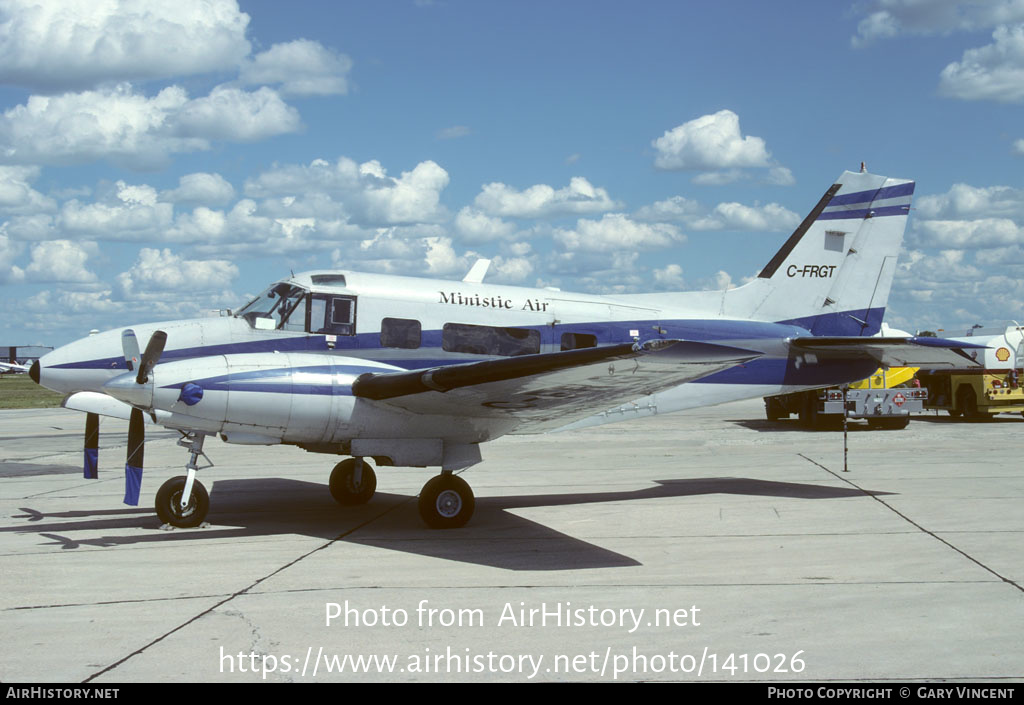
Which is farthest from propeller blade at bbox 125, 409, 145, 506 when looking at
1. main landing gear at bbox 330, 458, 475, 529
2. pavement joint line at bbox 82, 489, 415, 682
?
main landing gear at bbox 330, 458, 475, 529

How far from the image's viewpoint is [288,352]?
488 inches

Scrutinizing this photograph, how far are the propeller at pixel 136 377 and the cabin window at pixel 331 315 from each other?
201 cm

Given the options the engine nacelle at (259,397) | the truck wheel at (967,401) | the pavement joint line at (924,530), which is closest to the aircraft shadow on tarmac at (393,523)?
the pavement joint line at (924,530)

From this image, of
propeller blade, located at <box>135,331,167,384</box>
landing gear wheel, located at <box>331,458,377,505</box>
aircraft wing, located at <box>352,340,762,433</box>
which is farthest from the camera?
landing gear wheel, located at <box>331,458,377,505</box>

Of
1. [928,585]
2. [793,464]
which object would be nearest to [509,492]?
[793,464]

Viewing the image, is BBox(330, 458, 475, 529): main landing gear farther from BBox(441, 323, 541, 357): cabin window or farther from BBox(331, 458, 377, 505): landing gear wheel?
BBox(331, 458, 377, 505): landing gear wheel

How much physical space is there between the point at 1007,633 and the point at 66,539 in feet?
34.0

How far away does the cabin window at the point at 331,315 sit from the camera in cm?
1270

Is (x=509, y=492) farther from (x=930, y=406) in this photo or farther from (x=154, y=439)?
(x=930, y=406)

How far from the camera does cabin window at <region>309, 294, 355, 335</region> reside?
1270cm

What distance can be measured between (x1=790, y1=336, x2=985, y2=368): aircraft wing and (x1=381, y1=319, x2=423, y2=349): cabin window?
19.9 ft

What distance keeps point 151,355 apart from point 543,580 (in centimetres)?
532

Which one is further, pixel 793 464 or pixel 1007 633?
pixel 793 464

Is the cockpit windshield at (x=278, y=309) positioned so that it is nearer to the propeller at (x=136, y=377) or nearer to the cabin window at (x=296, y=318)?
the cabin window at (x=296, y=318)
